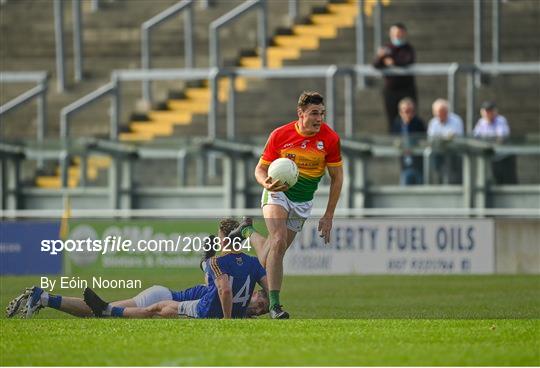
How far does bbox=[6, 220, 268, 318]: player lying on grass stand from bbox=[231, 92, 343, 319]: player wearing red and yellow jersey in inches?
6.8

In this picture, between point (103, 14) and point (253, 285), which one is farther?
point (103, 14)

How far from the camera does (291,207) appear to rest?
1652cm

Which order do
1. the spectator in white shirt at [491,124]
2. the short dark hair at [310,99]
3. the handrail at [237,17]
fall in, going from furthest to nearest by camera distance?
the handrail at [237,17]
the spectator in white shirt at [491,124]
the short dark hair at [310,99]

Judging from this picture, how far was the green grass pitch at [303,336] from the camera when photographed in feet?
41.3

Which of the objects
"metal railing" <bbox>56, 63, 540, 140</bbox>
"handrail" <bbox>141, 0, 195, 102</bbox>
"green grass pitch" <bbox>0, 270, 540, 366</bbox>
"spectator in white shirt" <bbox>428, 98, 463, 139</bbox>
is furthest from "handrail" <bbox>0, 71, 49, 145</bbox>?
"green grass pitch" <bbox>0, 270, 540, 366</bbox>

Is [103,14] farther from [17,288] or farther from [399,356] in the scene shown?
[399,356]

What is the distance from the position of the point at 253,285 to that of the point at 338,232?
9.34 metres

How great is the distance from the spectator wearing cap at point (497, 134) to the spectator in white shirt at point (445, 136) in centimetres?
36

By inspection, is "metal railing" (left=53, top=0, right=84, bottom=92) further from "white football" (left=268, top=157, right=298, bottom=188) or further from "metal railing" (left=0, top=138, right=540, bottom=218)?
"white football" (left=268, top=157, right=298, bottom=188)

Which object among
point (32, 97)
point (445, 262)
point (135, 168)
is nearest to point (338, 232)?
point (445, 262)

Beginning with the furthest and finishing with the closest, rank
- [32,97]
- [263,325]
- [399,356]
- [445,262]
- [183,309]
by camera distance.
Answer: [32,97]
[445,262]
[183,309]
[263,325]
[399,356]

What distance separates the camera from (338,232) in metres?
25.5

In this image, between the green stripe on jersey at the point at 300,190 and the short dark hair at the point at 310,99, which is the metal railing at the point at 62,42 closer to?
the green stripe on jersey at the point at 300,190

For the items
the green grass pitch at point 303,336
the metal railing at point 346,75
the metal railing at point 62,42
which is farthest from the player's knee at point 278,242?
the metal railing at point 62,42
